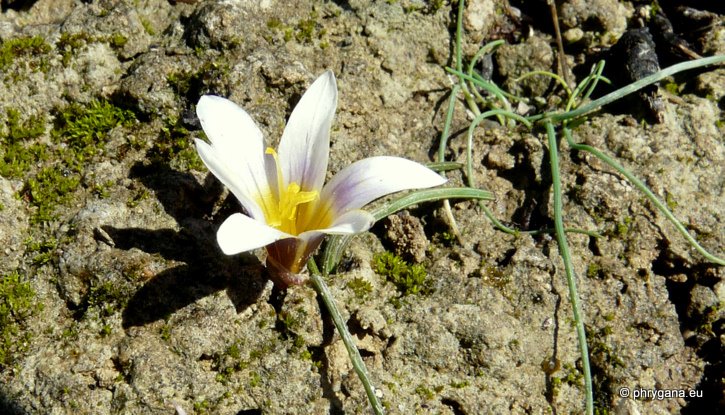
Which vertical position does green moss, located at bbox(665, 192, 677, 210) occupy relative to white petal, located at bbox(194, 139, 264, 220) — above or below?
below

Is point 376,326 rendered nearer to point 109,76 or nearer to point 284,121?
point 284,121

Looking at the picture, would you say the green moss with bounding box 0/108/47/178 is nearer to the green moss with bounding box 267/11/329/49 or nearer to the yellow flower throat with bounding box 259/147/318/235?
the yellow flower throat with bounding box 259/147/318/235

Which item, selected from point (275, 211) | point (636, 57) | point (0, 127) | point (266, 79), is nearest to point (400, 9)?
point (266, 79)

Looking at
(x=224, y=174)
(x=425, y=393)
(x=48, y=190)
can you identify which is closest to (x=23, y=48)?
(x=48, y=190)

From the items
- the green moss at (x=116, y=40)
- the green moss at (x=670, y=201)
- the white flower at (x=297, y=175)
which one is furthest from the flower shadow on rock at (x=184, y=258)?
the green moss at (x=670, y=201)

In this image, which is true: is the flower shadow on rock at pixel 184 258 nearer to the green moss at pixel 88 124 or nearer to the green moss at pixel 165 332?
the green moss at pixel 165 332

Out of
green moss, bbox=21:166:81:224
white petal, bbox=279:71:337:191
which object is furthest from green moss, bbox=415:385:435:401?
green moss, bbox=21:166:81:224
